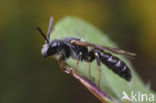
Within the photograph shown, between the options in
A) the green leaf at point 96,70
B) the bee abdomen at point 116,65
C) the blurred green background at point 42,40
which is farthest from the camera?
the blurred green background at point 42,40

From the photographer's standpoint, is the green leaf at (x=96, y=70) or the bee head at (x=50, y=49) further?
the bee head at (x=50, y=49)

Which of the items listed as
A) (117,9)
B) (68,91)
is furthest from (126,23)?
(68,91)

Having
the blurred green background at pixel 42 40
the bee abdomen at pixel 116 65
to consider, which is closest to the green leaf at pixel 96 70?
the bee abdomen at pixel 116 65

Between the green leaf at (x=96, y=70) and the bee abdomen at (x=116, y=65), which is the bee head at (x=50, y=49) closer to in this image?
the green leaf at (x=96, y=70)

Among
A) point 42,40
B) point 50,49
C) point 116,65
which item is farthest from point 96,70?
point 42,40

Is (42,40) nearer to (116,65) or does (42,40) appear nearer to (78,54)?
(78,54)
